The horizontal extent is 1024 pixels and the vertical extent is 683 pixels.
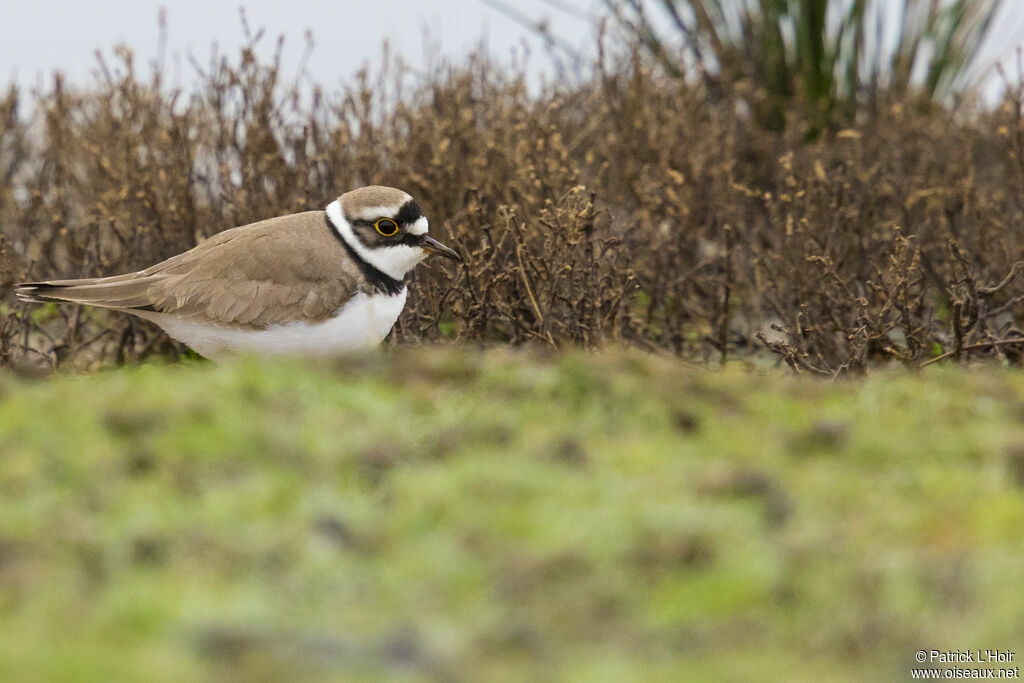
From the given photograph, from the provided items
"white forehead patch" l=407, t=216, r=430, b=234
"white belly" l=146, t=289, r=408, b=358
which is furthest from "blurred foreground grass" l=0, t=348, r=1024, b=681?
"white forehead patch" l=407, t=216, r=430, b=234

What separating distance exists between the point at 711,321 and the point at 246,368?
13.4ft

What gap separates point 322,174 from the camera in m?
7.65

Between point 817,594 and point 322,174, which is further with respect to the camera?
point 322,174

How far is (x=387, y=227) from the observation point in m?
5.26

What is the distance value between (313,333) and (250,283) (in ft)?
1.16

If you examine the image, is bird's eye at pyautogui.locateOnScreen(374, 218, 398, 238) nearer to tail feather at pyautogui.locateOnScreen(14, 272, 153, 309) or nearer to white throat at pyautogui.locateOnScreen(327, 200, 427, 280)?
white throat at pyautogui.locateOnScreen(327, 200, 427, 280)

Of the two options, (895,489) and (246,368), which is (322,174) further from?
(895,489)

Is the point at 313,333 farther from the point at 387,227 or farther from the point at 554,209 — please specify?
the point at 554,209

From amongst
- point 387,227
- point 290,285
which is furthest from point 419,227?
point 290,285

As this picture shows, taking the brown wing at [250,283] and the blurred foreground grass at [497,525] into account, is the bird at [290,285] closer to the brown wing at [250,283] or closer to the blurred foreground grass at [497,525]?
the brown wing at [250,283]

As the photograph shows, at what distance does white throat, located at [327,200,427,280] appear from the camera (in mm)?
5203

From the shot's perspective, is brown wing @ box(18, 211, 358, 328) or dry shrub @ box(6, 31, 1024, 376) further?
dry shrub @ box(6, 31, 1024, 376)

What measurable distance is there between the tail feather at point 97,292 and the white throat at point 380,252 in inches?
33.6

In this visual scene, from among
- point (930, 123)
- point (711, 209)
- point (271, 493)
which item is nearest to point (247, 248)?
point (271, 493)
